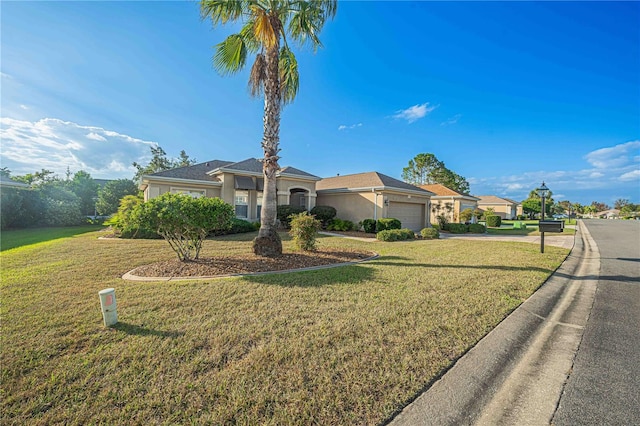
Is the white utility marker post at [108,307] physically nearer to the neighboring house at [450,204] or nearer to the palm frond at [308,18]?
the palm frond at [308,18]

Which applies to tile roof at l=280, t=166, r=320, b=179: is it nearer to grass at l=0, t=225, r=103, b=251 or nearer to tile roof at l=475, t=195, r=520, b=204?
grass at l=0, t=225, r=103, b=251

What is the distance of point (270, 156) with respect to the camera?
335 inches

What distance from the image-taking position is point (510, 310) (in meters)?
4.45

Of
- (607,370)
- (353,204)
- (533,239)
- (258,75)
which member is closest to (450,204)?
(533,239)

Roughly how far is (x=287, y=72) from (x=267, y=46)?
1.87 meters

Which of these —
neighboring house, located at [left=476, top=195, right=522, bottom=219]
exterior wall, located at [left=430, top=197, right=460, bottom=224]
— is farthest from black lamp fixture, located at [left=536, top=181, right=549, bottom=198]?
neighboring house, located at [left=476, top=195, right=522, bottom=219]

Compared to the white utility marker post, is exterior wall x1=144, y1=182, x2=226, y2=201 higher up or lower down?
higher up

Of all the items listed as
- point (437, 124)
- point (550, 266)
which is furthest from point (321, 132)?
point (550, 266)

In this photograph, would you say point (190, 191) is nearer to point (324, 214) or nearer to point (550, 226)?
point (324, 214)

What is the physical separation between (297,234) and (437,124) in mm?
18709

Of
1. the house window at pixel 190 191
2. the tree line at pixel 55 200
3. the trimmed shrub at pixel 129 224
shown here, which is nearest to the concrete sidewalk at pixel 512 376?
the trimmed shrub at pixel 129 224

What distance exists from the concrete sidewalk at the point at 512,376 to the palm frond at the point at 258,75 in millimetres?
9774

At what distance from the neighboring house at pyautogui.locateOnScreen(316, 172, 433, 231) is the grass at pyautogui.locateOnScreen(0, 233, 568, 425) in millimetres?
12003

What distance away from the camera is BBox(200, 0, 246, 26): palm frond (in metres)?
8.05
